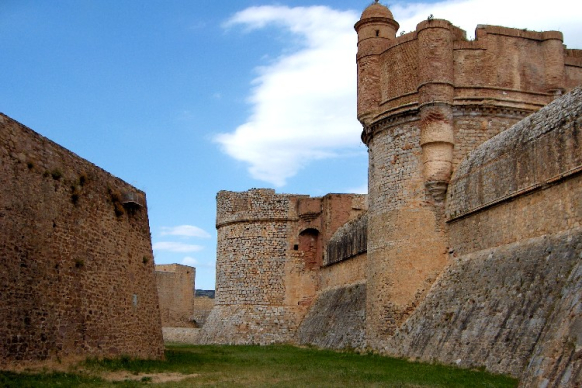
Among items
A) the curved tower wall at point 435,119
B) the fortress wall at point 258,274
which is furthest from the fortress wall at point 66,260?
the fortress wall at point 258,274

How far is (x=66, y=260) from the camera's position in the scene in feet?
47.3

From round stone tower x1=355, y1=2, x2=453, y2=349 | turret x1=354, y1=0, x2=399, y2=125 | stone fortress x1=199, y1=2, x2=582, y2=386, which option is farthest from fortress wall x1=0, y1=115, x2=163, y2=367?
turret x1=354, y1=0, x2=399, y2=125

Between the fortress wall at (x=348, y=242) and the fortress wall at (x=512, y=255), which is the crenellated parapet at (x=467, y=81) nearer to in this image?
the fortress wall at (x=512, y=255)

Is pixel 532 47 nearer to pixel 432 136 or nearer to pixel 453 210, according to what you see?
pixel 432 136

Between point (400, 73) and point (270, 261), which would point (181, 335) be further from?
point (400, 73)

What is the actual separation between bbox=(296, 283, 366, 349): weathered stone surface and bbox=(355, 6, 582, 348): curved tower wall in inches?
117

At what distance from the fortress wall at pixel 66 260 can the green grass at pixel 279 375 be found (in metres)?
0.63

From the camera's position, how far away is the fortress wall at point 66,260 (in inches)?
491

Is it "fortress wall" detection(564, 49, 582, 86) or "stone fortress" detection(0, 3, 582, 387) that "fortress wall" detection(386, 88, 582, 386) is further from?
"fortress wall" detection(564, 49, 582, 86)

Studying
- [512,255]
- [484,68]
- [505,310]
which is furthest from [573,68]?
[505,310]

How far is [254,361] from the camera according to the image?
62.5 feet

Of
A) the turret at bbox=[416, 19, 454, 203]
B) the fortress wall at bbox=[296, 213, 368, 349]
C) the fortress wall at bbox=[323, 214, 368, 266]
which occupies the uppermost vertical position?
the turret at bbox=[416, 19, 454, 203]

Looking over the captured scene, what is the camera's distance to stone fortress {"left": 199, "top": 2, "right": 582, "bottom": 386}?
44.3 ft

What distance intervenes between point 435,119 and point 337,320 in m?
9.74
